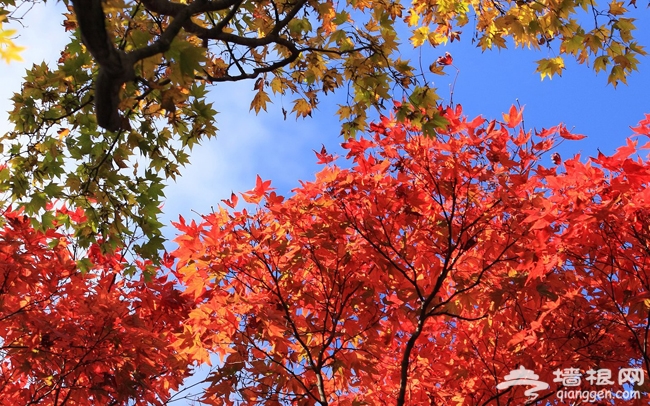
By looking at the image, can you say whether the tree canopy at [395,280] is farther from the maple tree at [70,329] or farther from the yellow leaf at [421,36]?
the yellow leaf at [421,36]

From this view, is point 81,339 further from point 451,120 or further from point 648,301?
point 648,301

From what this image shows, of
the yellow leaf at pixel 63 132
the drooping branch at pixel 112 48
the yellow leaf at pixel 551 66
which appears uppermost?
the yellow leaf at pixel 551 66

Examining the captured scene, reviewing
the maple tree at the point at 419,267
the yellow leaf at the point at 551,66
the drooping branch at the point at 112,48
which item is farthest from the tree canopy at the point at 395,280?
the drooping branch at the point at 112,48

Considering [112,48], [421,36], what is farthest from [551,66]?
[112,48]

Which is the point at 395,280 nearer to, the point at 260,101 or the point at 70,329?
the point at 260,101

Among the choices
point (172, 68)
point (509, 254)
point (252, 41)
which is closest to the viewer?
point (172, 68)

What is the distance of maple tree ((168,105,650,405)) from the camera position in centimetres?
468

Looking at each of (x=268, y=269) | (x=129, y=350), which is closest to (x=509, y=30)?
(x=268, y=269)

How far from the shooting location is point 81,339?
17.8 ft

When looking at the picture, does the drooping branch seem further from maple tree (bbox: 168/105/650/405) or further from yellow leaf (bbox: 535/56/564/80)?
yellow leaf (bbox: 535/56/564/80)

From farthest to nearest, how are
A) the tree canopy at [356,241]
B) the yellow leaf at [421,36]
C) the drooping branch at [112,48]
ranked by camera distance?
the yellow leaf at [421,36], the tree canopy at [356,241], the drooping branch at [112,48]

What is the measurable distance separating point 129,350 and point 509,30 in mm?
5102

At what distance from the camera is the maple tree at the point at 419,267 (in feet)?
15.4

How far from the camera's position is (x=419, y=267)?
4980mm
